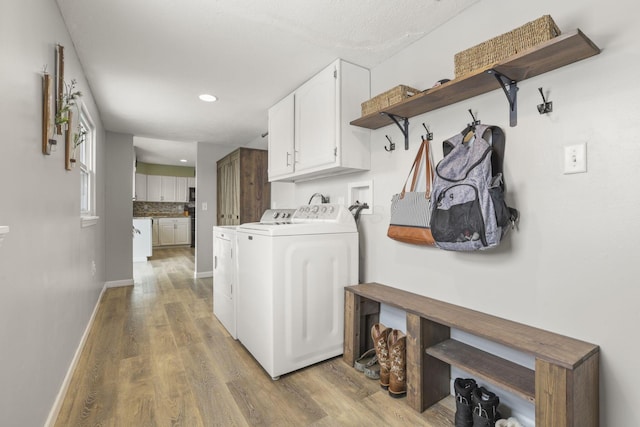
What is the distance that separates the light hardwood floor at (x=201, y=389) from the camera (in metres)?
1.52

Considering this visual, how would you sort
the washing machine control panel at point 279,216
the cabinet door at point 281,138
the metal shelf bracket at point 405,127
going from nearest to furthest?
the metal shelf bracket at point 405,127
the cabinet door at point 281,138
the washing machine control panel at point 279,216

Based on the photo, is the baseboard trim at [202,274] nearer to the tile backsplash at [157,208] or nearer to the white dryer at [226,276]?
the white dryer at [226,276]

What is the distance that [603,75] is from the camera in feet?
3.84

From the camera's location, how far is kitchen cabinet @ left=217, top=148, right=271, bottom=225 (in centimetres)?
386

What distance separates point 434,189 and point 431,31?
3.28 feet

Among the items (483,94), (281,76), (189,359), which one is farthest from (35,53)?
(483,94)

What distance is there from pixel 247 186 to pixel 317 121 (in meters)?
1.84

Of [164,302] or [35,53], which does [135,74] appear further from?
[164,302]

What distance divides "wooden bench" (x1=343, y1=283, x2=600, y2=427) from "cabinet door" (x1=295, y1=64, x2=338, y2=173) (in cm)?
100

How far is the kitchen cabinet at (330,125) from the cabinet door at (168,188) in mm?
6749

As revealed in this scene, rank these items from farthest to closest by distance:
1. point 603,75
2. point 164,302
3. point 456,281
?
point 164,302
point 456,281
point 603,75

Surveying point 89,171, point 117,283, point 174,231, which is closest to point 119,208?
point 117,283

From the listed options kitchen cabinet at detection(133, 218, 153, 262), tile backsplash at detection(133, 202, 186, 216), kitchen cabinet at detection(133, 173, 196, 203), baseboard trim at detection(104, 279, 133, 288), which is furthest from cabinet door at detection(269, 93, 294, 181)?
tile backsplash at detection(133, 202, 186, 216)

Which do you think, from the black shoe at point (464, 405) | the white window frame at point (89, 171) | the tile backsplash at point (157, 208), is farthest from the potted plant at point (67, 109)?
the tile backsplash at point (157, 208)
